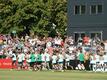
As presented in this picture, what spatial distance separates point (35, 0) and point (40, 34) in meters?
4.96

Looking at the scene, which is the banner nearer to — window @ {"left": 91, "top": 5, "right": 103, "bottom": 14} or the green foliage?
window @ {"left": 91, "top": 5, "right": 103, "bottom": 14}

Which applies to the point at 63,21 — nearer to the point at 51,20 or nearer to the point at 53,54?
the point at 51,20

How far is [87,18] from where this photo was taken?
6322 centimetres

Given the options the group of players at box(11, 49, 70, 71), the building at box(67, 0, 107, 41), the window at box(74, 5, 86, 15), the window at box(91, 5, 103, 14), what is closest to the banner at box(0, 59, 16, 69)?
the group of players at box(11, 49, 70, 71)

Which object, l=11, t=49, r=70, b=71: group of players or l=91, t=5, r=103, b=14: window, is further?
l=91, t=5, r=103, b=14: window

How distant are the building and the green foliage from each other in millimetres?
2558

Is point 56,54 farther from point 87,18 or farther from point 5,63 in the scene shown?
point 87,18

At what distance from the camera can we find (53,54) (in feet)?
135

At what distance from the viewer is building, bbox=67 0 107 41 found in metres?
61.9

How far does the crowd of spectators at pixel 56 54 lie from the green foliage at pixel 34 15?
72.8 ft

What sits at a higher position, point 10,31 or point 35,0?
point 35,0

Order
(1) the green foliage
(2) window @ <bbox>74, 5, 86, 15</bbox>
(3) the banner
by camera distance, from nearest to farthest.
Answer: (3) the banner
(2) window @ <bbox>74, 5, 86, 15</bbox>
(1) the green foliage

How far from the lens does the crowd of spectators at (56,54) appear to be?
129ft

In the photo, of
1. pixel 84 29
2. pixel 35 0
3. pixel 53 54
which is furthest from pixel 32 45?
pixel 35 0
